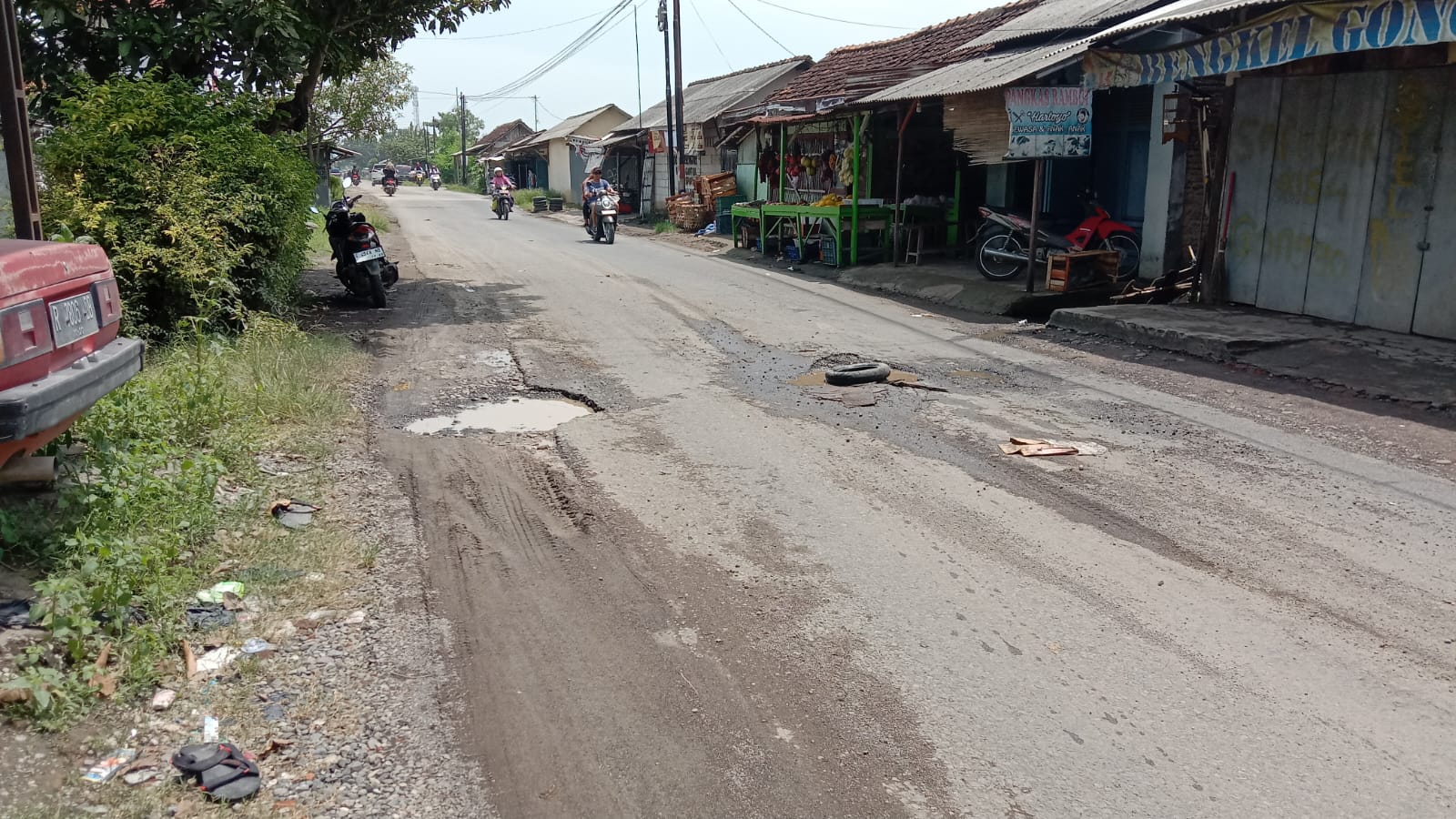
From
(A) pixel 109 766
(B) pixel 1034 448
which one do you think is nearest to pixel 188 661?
(A) pixel 109 766

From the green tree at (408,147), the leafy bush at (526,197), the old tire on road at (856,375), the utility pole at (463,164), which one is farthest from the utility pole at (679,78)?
the green tree at (408,147)

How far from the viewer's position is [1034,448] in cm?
629

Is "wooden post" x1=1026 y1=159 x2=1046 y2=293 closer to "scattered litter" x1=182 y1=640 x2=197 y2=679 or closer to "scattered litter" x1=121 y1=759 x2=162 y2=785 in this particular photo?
"scattered litter" x1=182 y1=640 x2=197 y2=679

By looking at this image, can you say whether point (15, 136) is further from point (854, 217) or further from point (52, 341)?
point (854, 217)

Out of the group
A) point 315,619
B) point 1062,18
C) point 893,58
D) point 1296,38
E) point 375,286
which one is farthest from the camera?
point 893,58

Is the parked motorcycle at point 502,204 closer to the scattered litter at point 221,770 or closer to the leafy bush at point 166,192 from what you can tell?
the leafy bush at point 166,192

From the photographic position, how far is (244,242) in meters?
8.90

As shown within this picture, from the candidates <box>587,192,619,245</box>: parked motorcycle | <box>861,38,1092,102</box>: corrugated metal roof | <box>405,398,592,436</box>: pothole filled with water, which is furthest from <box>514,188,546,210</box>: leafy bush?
<box>405,398,592,436</box>: pothole filled with water

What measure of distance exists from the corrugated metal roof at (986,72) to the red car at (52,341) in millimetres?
10442

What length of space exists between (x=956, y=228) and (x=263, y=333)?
A: 41.8ft

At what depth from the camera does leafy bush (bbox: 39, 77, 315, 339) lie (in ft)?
25.1

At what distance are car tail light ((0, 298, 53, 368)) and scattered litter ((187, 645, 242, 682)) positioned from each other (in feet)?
4.00

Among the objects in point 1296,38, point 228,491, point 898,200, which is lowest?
point 228,491

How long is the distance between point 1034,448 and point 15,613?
5107mm
